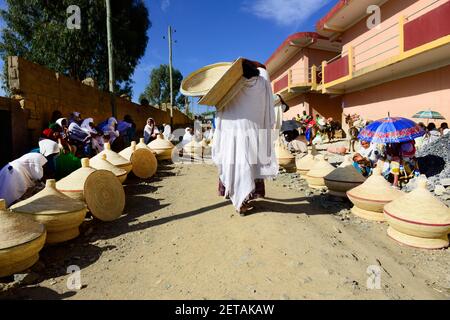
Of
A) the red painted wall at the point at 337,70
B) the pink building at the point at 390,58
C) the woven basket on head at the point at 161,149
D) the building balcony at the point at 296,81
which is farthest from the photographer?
the building balcony at the point at 296,81

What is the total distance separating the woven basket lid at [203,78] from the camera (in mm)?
3422

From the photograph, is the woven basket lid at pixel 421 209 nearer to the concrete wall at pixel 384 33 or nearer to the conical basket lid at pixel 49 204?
the conical basket lid at pixel 49 204

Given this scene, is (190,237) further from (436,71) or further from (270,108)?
(436,71)

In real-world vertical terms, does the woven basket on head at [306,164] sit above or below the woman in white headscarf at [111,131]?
below

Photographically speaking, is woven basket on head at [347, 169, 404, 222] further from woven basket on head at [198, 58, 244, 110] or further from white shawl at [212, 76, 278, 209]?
woven basket on head at [198, 58, 244, 110]

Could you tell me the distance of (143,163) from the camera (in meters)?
5.93

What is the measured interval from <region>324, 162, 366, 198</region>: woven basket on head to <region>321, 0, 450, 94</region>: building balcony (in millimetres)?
5962

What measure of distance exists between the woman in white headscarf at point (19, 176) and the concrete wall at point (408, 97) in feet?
33.6

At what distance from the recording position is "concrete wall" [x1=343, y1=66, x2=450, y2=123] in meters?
8.94

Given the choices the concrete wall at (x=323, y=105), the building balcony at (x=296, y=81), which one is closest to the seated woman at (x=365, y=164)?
the building balcony at (x=296, y=81)

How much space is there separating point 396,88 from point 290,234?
10295 millimetres

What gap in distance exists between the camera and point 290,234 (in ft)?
9.71

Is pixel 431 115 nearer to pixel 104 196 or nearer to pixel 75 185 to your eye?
pixel 104 196

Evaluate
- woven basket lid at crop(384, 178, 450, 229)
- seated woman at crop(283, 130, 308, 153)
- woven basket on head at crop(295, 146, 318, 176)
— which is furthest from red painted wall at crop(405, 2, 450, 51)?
woven basket lid at crop(384, 178, 450, 229)
